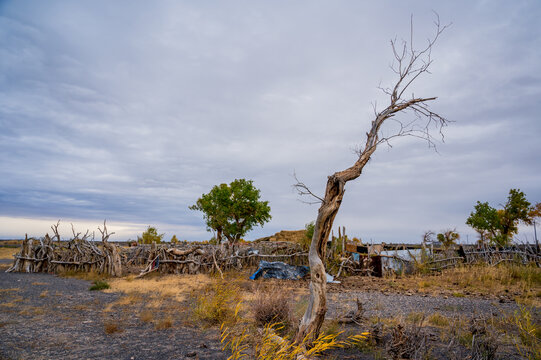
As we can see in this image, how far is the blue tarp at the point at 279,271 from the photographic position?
14.6 m

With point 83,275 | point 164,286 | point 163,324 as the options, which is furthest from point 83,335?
point 83,275

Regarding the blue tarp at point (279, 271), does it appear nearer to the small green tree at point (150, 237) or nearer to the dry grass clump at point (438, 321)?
the dry grass clump at point (438, 321)

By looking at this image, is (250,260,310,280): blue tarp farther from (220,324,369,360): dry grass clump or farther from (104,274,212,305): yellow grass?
(220,324,369,360): dry grass clump

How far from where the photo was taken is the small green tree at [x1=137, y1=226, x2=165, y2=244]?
30281mm

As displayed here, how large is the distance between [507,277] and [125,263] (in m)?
18.9

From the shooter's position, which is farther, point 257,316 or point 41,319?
point 41,319

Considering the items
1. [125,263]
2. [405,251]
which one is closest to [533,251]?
[405,251]

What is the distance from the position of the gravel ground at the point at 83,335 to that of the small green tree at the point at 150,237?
21551 mm

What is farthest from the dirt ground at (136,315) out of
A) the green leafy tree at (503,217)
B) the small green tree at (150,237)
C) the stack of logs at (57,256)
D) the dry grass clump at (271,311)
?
the green leafy tree at (503,217)

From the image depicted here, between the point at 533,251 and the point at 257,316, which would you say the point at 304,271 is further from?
the point at 533,251

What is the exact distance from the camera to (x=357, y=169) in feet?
16.5

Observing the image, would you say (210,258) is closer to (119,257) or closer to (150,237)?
(119,257)

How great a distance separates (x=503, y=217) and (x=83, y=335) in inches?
1515

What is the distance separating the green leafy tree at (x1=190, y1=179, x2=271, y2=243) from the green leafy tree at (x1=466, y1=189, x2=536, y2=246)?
21.2 metres
